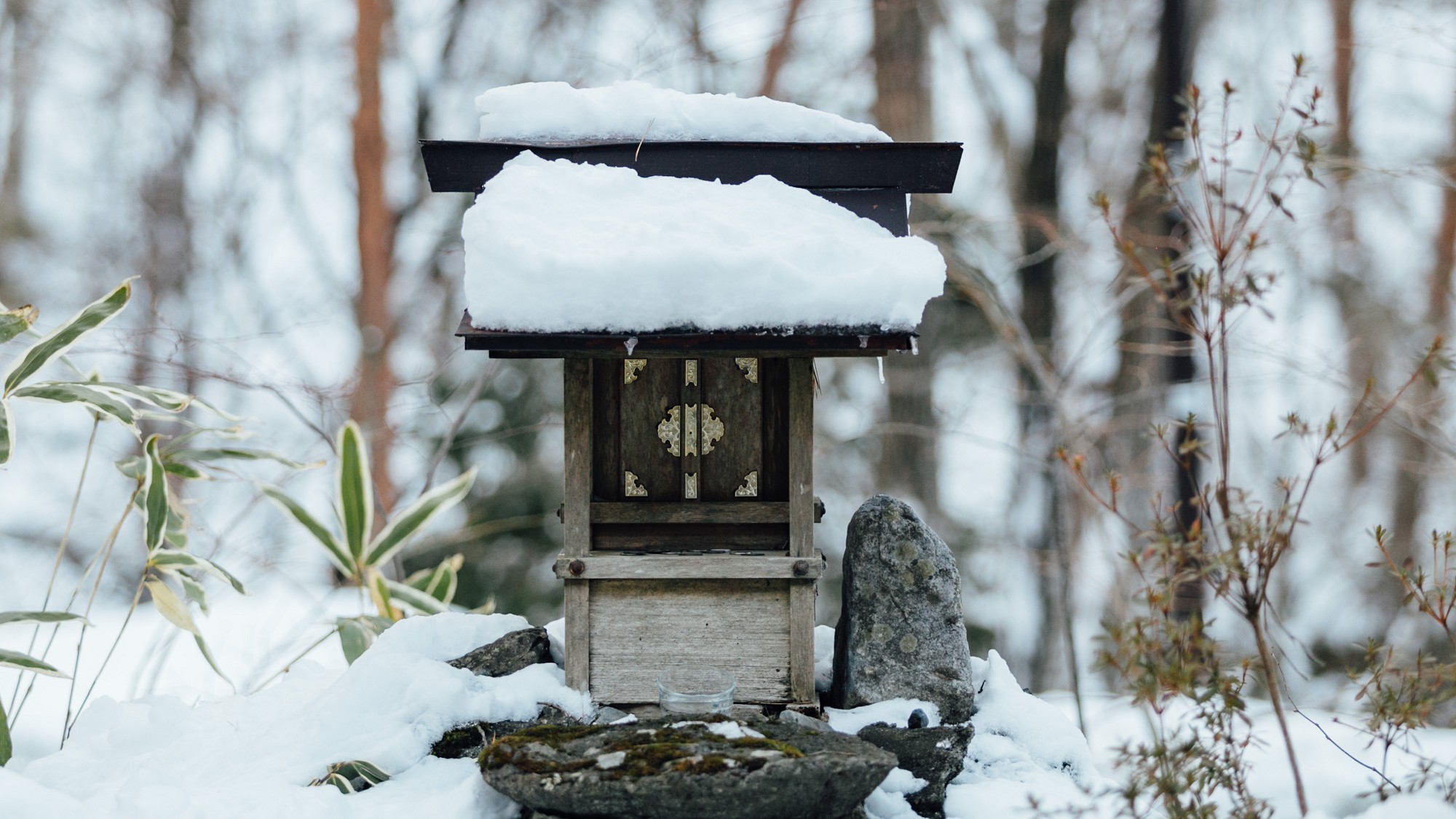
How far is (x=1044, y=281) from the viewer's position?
23.7ft

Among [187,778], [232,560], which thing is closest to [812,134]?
[187,778]

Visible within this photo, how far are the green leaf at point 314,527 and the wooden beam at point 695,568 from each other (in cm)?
142

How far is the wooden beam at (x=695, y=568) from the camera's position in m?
2.84

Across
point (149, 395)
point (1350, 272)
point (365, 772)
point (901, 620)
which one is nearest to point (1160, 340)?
point (1350, 272)

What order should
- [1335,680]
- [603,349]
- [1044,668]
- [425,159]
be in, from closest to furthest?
[603,349] → [425,159] → [1044,668] → [1335,680]

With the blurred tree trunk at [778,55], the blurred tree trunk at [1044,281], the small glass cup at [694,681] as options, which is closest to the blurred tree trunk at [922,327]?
the blurred tree trunk at [778,55]

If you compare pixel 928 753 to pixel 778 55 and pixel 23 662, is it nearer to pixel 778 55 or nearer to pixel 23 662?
pixel 23 662

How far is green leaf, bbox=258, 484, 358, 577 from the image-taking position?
3.77 m

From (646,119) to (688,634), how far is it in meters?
1.55

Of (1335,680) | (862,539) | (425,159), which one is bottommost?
(1335,680)

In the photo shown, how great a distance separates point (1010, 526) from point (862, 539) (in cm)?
514

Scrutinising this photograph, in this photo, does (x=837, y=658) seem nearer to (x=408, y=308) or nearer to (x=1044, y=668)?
(x=1044, y=668)

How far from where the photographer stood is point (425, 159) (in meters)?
2.87

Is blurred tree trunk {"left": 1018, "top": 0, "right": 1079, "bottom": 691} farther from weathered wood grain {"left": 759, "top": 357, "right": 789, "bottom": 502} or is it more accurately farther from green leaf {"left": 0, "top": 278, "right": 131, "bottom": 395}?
green leaf {"left": 0, "top": 278, "right": 131, "bottom": 395}
